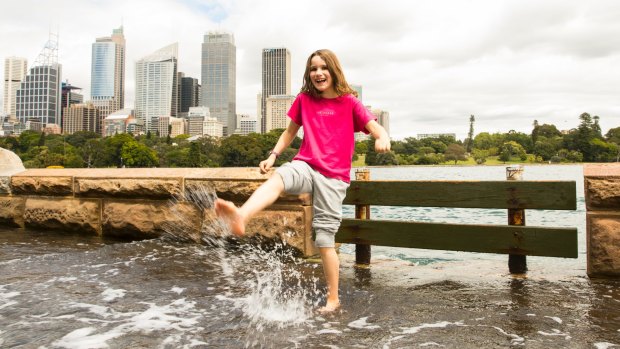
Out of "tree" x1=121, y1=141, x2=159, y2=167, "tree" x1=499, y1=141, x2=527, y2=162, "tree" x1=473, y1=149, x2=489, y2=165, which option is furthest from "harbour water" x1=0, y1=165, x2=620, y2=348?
"tree" x1=473, y1=149, x2=489, y2=165

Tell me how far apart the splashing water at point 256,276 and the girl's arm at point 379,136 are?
3.52 ft

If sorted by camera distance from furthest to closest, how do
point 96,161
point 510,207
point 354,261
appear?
point 96,161 < point 354,261 < point 510,207

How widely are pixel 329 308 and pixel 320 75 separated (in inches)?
58.8

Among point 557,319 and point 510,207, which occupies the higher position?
point 510,207

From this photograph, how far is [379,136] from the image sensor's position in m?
3.08

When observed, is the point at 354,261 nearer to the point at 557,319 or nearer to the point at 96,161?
the point at 557,319

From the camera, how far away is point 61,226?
6309 mm

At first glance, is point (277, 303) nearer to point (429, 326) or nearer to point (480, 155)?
point (429, 326)

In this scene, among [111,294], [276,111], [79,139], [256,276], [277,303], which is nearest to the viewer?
[277,303]

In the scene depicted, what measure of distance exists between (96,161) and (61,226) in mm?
114131

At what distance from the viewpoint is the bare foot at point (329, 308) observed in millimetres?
3002

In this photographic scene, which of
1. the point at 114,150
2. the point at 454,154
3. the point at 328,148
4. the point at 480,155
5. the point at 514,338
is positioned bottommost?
the point at 514,338

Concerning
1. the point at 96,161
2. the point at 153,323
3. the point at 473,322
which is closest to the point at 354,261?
the point at 473,322

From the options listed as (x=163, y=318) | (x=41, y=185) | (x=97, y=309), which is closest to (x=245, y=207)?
(x=163, y=318)
